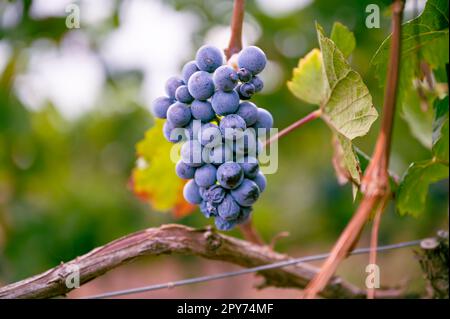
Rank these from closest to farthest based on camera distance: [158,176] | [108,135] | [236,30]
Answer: [236,30] → [158,176] → [108,135]

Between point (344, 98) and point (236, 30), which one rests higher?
point (236, 30)

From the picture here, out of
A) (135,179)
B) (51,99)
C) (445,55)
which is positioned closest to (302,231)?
(51,99)

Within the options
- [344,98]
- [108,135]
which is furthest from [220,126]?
[108,135]

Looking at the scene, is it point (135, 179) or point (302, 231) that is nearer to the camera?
point (135, 179)

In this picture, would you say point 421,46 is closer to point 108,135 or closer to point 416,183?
point 416,183

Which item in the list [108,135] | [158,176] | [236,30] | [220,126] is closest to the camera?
[220,126]
